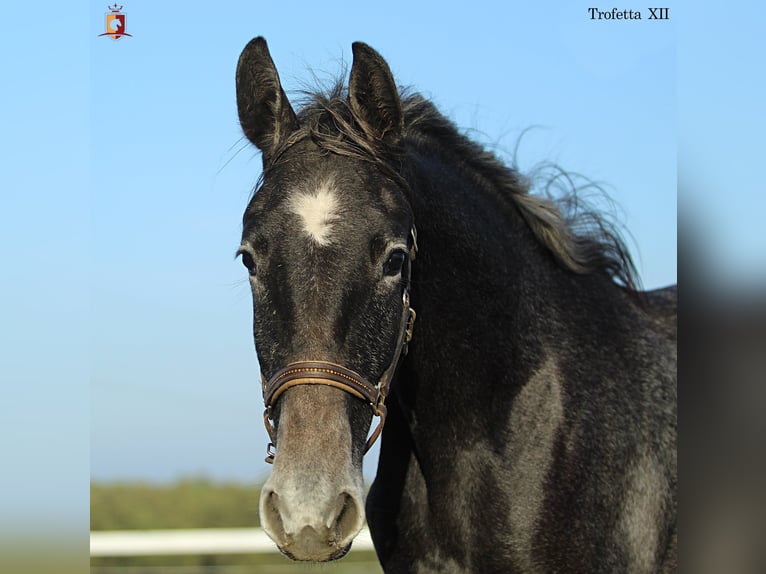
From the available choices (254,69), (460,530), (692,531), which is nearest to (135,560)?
(460,530)

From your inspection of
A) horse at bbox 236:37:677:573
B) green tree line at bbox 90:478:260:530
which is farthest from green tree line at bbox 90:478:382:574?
horse at bbox 236:37:677:573

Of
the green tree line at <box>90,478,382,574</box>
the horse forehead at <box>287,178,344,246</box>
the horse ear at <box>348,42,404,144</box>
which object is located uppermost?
the horse ear at <box>348,42,404,144</box>

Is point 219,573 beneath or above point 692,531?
beneath

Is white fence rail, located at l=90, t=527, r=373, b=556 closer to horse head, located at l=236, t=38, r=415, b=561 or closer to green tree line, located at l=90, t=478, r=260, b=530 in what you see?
green tree line, located at l=90, t=478, r=260, b=530

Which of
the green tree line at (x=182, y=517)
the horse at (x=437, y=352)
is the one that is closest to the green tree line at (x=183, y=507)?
the green tree line at (x=182, y=517)

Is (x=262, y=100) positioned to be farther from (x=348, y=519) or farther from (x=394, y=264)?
(x=348, y=519)

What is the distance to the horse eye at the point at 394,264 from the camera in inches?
120

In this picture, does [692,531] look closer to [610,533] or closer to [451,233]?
[610,533]

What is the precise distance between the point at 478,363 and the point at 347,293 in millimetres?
926

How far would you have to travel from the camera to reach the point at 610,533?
11.8 feet

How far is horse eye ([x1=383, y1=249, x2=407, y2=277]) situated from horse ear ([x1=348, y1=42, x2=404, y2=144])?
52cm

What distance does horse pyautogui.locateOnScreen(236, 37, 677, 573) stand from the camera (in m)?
2.85

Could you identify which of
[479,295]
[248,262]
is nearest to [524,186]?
[479,295]

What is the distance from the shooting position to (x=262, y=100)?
3412 mm
